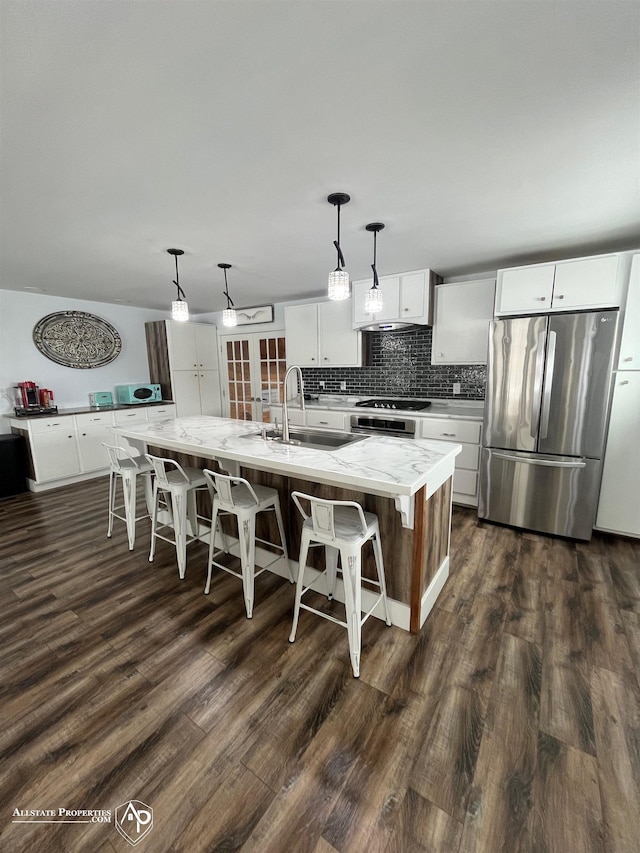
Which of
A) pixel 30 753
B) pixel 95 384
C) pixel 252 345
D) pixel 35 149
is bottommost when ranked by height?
pixel 30 753

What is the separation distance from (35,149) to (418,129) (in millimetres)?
1643

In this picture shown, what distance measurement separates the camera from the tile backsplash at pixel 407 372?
379cm

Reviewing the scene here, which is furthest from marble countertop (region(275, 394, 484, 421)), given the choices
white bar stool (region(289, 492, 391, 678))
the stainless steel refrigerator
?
white bar stool (region(289, 492, 391, 678))

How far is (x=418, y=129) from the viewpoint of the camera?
4.61ft

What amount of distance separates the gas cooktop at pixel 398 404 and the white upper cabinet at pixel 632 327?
1673 millimetres

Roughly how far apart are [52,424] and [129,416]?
36.1 inches

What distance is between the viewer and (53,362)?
4.52 metres

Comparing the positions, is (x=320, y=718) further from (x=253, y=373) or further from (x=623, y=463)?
(x=253, y=373)

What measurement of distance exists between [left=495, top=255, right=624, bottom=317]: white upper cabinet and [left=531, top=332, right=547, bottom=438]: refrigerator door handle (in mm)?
341

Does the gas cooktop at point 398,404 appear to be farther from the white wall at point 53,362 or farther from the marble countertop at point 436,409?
the white wall at point 53,362

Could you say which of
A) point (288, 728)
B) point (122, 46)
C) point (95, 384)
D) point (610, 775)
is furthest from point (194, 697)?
point (95, 384)

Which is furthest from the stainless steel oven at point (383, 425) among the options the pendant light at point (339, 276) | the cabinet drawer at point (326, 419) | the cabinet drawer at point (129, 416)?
the cabinet drawer at point (129, 416)

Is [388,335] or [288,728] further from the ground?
[388,335]

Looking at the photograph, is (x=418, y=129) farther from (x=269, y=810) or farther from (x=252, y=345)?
(x=252, y=345)
